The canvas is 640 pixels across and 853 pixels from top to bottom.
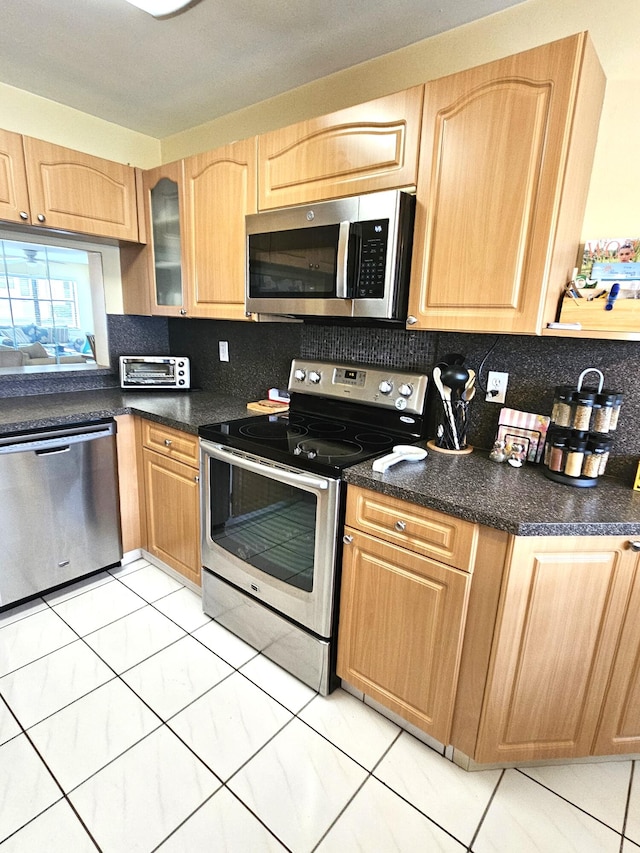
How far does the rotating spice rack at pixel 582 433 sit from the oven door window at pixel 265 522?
0.80m

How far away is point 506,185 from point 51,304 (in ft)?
7.86

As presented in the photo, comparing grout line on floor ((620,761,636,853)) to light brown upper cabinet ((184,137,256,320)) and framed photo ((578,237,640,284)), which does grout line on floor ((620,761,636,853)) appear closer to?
framed photo ((578,237,640,284))

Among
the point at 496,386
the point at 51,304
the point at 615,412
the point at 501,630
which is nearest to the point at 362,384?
the point at 496,386

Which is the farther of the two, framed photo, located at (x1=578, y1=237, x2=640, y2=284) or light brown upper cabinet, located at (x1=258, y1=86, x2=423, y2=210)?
light brown upper cabinet, located at (x1=258, y1=86, x2=423, y2=210)

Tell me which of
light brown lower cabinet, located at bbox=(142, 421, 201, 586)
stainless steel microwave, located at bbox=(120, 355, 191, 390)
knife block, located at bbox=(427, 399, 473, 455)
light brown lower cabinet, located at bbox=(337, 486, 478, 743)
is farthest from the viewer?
stainless steel microwave, located at bbox=(120, 355, 191, 390)

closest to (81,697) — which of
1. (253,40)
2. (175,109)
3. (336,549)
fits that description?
(336,549)

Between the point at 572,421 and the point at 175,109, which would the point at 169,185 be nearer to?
the point at 175,109

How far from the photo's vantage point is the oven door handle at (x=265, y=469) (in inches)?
56.9

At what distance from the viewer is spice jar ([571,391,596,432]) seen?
4.23 ft

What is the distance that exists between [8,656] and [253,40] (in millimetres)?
2656

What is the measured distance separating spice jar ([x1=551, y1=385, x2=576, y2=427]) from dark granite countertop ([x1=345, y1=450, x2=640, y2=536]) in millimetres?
193

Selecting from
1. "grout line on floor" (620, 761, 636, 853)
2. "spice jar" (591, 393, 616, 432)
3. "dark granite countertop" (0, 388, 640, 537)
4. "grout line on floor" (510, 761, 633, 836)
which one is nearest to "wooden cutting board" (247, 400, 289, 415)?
"dark granite countertop" (0, 388, 640, 537)

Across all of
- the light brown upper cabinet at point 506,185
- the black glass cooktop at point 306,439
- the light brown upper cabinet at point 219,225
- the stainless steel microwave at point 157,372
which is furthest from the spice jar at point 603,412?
the stainless steel microwave at point 157,372

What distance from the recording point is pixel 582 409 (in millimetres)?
1306
